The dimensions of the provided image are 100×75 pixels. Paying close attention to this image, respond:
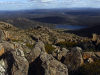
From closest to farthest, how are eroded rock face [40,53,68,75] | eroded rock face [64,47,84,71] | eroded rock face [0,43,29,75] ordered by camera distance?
eroded rock face [0,43,29,75]
eroded rock face [40,53,68,75]
eroded rock face [64,47,84,71]

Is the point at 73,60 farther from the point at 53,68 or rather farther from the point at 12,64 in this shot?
the point at 12,64

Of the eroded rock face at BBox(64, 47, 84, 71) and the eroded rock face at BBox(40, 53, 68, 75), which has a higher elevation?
the eroded rock face at BBox(40, 53, 68, 75)

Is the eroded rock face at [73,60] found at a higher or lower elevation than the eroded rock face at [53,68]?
lower

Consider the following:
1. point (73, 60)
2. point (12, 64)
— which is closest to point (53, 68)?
point (12, 64)

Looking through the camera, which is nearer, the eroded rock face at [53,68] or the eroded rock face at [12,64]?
the eroded rock face at [12,64]

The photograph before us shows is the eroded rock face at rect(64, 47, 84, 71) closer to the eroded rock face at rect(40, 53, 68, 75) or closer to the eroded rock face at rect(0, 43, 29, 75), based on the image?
the eroded rock face at rect(40, 53, 68, 75)

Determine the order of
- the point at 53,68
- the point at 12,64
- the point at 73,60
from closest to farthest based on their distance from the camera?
1. the point at 12,64
2. the point at 53,68
3. the point at 73,60

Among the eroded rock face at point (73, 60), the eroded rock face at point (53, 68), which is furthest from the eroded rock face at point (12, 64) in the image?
the eroded rock face at point (73, 60)

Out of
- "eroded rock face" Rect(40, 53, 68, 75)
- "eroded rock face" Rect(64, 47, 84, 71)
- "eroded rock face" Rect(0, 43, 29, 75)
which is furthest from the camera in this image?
"eroded rock face" Rect(64, 47, 84, 71)

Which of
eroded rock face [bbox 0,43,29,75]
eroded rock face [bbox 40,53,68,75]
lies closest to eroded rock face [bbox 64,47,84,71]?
eroded rock face [bbox 40,53,68,75]

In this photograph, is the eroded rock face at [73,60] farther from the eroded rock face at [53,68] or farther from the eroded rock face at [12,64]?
the eroded rock face at [12,64]

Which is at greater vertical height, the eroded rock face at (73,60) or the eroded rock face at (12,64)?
the eroded rock face at (12,64)

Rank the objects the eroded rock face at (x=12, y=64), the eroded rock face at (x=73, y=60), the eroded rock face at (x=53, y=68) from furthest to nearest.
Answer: the eroded rock face at (x=73, y=60), the eroded rock face at (x=53, y=68), the eroded rock face at (x=12, y=64)

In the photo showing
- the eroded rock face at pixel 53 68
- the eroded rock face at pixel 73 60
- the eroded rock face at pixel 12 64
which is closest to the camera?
the eroded rock face at pixel 12 64
